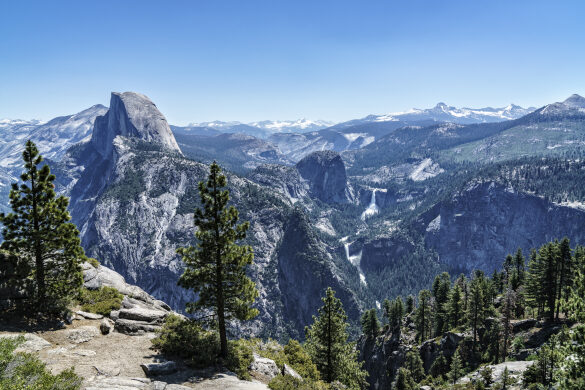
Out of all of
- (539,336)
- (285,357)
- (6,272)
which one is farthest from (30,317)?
(539,336)

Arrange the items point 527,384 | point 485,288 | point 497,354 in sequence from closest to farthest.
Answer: point 527,384
point 497,354
point 485,288

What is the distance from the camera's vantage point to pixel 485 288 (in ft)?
238

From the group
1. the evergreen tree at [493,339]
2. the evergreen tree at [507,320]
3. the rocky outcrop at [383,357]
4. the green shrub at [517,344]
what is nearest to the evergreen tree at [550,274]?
the evergreen tree at [507,320]

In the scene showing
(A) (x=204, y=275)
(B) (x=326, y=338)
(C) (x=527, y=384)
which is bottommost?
(C) (x=527, y=384)

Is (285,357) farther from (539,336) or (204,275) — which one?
(539,336)

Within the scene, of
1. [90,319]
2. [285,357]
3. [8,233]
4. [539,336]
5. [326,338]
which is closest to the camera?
[8,233]

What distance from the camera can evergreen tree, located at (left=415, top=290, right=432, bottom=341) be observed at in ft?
266

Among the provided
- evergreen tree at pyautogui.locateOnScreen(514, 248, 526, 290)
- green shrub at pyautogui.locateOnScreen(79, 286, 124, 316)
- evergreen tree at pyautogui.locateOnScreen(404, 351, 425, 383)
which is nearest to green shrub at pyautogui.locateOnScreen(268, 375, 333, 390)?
green shrub at pyautogui.locateOnScreen(79, 286, 124, 316)

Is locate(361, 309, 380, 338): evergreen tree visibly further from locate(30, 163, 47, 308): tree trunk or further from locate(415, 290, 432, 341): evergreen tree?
locate(30, 163, 47, 308): tree trunk

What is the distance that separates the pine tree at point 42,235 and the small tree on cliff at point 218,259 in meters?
8.46

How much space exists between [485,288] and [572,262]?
69.4 ft

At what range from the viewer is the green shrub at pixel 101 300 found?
2597 centimetres

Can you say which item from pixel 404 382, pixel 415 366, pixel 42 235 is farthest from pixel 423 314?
pixel 42 235

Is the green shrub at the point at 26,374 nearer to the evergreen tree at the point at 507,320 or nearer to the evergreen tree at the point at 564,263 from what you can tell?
the evergreen tree at the point at 507,320
